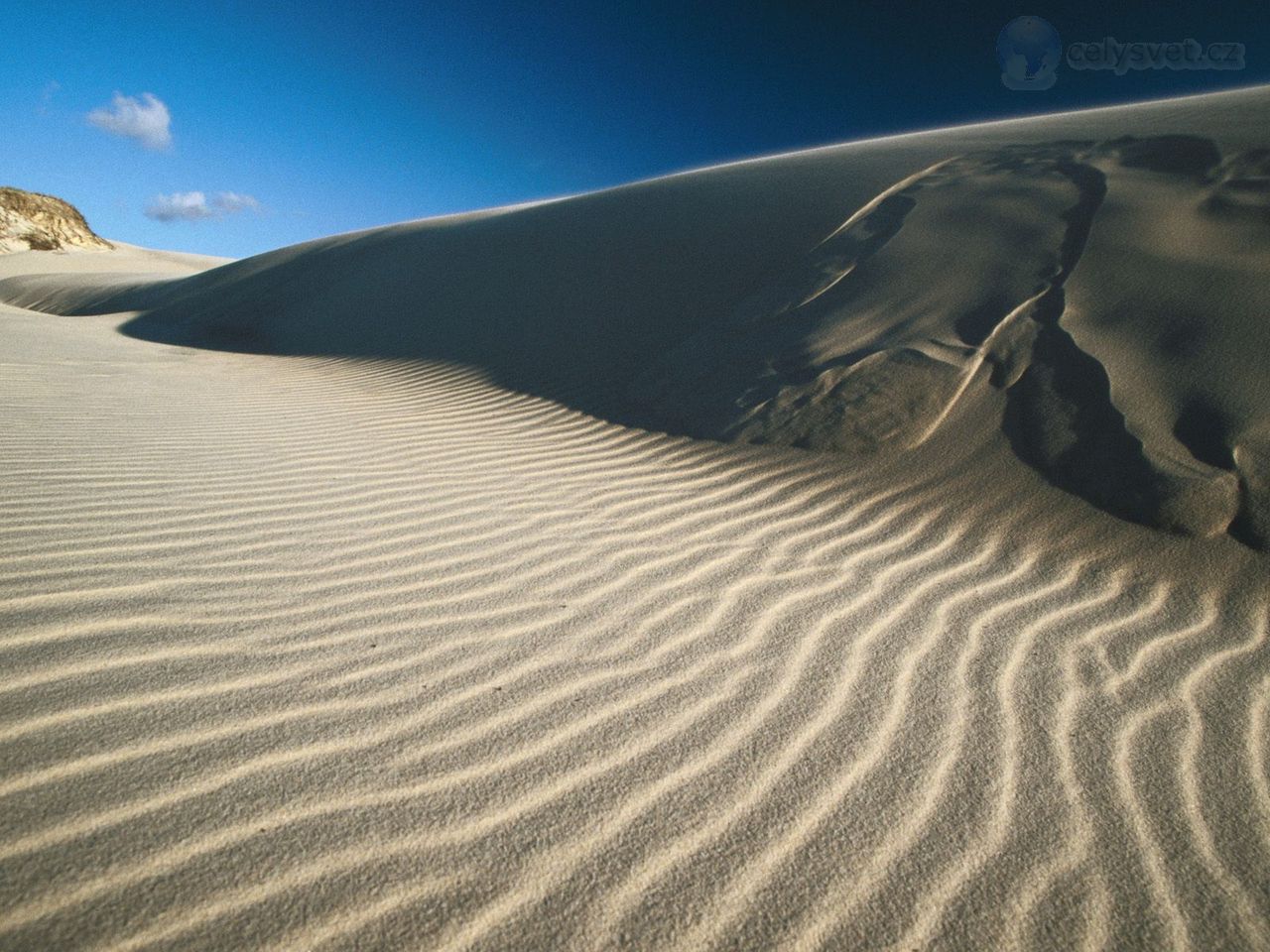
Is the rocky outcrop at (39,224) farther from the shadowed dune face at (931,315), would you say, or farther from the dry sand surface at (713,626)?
the dry sand surface at (713,626)

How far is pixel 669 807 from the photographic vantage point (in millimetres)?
1775

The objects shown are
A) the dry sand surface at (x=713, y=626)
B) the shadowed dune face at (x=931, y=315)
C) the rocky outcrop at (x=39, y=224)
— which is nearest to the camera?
the dry sand surface at (x=713, y=626)

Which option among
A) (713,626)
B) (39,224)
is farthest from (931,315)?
(39,224)

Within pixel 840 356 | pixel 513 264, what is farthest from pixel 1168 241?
pixel 513 264

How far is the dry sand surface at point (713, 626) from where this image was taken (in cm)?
154

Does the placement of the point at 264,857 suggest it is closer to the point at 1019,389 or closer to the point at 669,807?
the point at 669,807

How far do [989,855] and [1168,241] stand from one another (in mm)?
5605

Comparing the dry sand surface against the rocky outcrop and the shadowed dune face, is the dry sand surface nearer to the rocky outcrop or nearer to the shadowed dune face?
the shadowed dune face

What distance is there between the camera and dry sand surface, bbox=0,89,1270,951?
1.54 m

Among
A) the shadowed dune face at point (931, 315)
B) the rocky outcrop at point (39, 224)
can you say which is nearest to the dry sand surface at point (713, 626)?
the shadowed dune face at point (931, 315)

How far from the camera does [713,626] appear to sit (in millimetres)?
2668

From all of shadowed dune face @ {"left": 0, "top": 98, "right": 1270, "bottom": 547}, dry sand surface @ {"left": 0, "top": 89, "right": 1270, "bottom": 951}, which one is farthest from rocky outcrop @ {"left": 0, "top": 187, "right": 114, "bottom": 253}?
dry sand surface @ {"left": 0, "top": 89, "right": 1270, "bottom": 951}

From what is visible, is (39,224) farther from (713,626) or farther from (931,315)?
(713,626)

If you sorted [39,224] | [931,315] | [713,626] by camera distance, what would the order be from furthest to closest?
[39,224], [931,315], [713,626]
